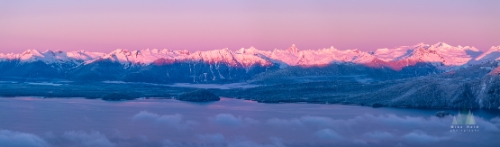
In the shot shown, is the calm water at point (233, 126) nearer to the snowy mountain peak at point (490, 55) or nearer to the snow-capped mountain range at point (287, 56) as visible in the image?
the snowy mountain peak at point (490, 55)

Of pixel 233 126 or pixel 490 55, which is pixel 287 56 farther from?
pixel 233 126

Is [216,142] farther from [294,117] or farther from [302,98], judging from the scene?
[302,98]

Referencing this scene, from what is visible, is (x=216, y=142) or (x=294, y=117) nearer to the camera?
(x=216, y=142)

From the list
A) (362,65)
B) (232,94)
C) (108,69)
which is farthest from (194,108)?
(108,69)

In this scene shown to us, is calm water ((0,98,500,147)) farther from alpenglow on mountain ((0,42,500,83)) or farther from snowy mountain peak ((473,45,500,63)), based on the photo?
alpenglow on mountain ((0,42,500,83))

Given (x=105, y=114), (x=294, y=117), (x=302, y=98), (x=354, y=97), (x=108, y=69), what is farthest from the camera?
(x=108, y=69)

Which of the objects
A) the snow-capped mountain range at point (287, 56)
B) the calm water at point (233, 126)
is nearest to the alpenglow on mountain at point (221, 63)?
the snow-capped mountain range at point (287, 56)

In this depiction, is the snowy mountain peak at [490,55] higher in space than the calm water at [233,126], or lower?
higher
